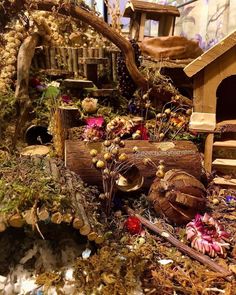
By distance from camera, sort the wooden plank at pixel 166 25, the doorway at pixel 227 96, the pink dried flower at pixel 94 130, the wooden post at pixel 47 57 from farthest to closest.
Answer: the wooden plank at pixel 166 25, the wooden post at pixel 47 57, the doorway at pixel 227 96, the pink dried flower at pixel 94 130

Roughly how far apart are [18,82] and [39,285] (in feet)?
6.20

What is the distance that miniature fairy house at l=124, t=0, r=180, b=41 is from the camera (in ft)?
11.2

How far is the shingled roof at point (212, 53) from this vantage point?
2223mm

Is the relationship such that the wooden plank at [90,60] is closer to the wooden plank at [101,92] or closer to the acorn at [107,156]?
the wooden plank at [101,92]

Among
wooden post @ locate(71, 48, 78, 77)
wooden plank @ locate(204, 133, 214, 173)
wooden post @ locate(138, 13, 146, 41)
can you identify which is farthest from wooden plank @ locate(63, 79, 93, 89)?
wooden plank @ locate(204, 133, 214, 173)

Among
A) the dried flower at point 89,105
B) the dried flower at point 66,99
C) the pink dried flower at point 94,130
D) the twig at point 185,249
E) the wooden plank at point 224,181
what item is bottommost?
the twig at point 185,249

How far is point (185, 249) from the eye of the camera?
1.79 meters

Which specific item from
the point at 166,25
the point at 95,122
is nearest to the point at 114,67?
the point at 166,25

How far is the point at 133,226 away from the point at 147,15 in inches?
92.4

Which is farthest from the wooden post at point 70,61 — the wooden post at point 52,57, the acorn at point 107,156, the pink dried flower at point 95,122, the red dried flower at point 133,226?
the red dried flower at point 133,226

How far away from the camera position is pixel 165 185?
2.01 meters

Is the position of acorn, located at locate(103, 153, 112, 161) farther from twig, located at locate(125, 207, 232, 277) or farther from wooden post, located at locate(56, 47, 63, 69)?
wooden post, located at locate(56, 47, 63, 69)

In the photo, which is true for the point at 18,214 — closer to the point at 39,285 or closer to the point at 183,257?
the point at 39,285

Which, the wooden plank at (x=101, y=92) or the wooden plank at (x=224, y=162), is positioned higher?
the wooden plank at (x=101, y=92)
